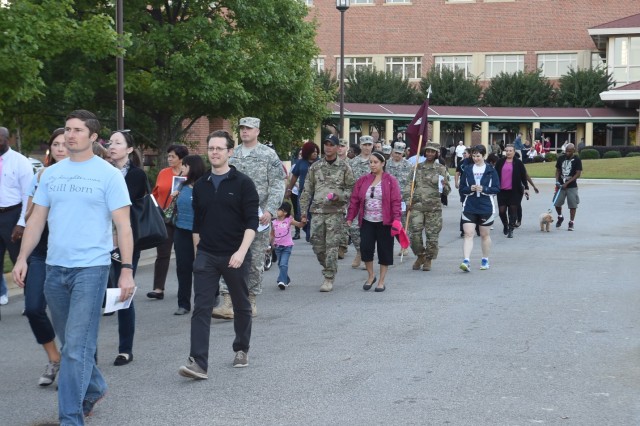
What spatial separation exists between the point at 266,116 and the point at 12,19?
13400 millimetres

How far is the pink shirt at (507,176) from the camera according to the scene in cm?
2078

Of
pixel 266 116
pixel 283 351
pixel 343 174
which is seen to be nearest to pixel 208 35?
pixel 266 116

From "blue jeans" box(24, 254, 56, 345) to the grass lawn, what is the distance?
132ft

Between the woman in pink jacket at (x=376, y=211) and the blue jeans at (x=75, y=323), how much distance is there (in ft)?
22.0

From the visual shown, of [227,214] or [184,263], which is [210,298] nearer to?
[227,214]

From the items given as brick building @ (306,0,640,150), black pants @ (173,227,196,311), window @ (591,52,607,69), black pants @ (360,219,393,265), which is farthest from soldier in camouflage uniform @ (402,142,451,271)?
window @ (591,52,607,69)

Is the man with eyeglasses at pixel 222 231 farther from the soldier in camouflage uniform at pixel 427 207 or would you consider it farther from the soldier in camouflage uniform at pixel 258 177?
the soldier in camouflage uniform at pixel 427 207

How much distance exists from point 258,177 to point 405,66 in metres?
67.3

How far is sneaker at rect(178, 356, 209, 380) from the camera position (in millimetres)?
7277

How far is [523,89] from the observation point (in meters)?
70.2

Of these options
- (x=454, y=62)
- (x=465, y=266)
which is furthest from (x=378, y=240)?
(x=454, y=62)

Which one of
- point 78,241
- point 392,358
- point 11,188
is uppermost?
point 11,188

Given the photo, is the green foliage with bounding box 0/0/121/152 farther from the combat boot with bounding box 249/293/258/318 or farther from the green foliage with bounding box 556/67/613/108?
the green foliage with bounding box 556/67/613/108

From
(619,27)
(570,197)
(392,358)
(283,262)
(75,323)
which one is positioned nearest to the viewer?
(75,323)
